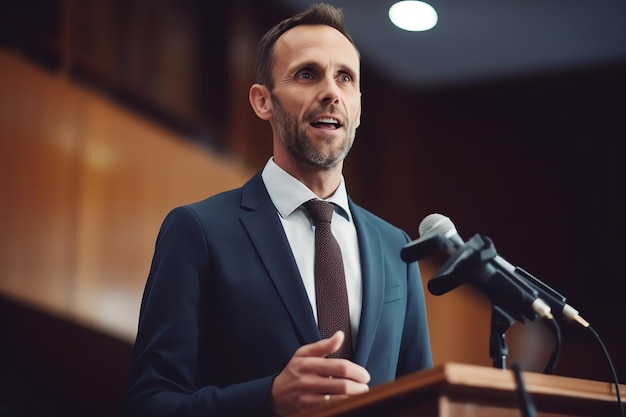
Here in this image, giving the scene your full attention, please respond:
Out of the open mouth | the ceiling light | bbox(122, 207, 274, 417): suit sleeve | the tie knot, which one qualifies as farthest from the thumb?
the ceiling light

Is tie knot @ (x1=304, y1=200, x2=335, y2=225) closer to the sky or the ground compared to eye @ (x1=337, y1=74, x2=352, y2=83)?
closer to the ground

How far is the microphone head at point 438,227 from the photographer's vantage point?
1402 millimetres

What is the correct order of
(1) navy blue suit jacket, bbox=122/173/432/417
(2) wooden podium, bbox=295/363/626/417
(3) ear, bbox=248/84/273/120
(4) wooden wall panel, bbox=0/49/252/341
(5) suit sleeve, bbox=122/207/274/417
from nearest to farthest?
(2) wooden podium, bbox=295/363/626/417
(5) suit sleeve, bbox=122/207/274/417
(1) navy blue suit jacket, bbox=122/173/432/417
(3) ear, bbox=248/84/273/120
(4) wooden wall panel, bbox=0/49/252/341

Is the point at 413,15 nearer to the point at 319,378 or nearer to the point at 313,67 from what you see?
the point at 313,67

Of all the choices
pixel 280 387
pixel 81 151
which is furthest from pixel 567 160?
pixel 280 387

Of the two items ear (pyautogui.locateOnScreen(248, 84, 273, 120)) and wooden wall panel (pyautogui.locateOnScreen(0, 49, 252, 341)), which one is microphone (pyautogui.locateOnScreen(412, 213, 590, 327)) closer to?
ear (pyautogui.locateOnScreen(248, 84, 273, 120))

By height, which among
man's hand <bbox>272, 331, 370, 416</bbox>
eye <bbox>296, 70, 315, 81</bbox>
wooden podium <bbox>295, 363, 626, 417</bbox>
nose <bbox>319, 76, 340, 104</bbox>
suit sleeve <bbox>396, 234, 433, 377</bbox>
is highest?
eye <bbox>296, 70, 315, 81</bbox>

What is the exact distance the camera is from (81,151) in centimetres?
402

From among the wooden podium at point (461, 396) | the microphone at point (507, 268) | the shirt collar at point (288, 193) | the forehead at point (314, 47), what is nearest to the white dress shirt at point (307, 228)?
the shirt collar at point (288, 193)

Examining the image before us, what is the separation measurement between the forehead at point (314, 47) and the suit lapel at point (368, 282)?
0.28 meters

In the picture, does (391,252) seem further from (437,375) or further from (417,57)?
(417,57)

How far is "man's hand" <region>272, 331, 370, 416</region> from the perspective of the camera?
133cm

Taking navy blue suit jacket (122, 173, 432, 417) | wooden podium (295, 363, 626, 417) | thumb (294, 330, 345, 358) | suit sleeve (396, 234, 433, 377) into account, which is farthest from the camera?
suit sleeve (396, 234, 433, 377)

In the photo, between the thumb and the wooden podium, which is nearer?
the wooden podium
